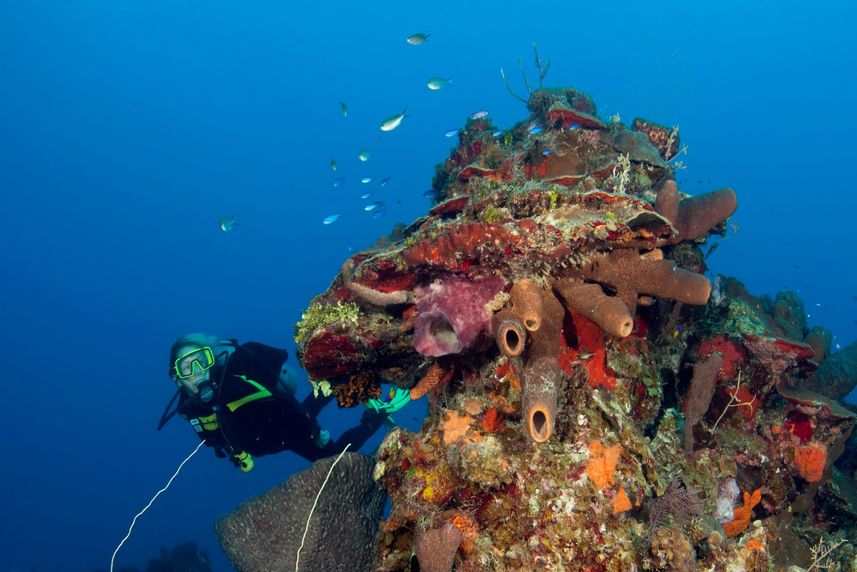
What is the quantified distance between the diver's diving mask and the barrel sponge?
11.0ft

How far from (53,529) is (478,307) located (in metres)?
55.4

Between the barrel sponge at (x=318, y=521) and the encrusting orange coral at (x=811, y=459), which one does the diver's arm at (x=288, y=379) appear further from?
the encrusting orange coral at (x=811, y=459)

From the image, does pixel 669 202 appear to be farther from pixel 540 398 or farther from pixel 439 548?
pixel 439 548

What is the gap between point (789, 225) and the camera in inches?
3900

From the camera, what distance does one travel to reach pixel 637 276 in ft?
11.2

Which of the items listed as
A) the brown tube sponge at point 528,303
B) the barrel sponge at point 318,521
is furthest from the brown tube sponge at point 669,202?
the barrel sponge at point 318,521

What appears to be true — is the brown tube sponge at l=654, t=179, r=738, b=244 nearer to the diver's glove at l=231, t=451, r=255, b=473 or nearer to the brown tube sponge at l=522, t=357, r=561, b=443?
the brown tube sponge at l=522, t=357, r=561, b=443

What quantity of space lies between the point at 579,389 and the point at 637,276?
0.91 meters

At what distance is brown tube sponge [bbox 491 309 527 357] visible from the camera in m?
3.00

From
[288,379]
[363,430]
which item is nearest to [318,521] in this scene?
[288,379]

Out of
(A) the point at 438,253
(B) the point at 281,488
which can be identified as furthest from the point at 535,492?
(B) the point at 281,488

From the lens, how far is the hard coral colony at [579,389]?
2916mm

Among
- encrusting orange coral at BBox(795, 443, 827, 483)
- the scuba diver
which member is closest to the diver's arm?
the scuba diver

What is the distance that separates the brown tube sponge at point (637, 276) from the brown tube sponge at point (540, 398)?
0.82 meters
